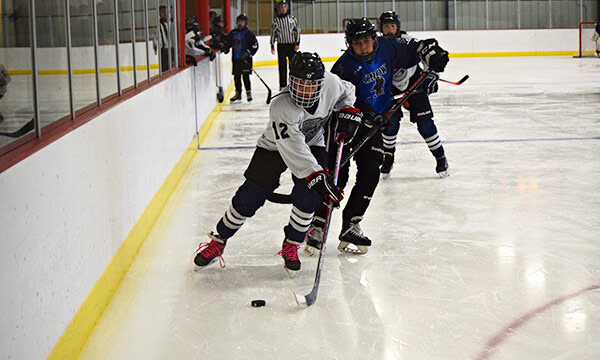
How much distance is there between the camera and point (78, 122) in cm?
243

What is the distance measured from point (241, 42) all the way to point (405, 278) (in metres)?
7.73

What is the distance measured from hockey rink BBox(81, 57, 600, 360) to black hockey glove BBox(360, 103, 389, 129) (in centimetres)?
55

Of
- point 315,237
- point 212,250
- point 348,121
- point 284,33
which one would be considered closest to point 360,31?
point 348,121

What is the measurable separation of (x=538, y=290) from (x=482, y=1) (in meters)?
17.9

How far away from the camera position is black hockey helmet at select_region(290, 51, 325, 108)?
2682 mm

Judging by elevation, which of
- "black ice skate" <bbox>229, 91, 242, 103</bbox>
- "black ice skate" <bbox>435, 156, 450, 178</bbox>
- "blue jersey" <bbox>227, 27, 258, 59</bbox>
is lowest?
"black ice skate" <bbox>435, 156, 450, 178</bbox>

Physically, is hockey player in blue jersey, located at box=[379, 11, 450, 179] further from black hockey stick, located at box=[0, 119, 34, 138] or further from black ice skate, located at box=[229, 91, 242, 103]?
black ice skate, located at box=[229, 91, 242, 103]

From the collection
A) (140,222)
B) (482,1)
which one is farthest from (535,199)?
(482,1)

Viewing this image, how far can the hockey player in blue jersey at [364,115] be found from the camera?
327 centimetres

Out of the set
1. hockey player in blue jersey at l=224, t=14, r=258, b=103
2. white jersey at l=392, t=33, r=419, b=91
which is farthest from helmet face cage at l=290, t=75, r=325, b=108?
hockey player in blue jersey at l=224, t=14, r=258, b=103

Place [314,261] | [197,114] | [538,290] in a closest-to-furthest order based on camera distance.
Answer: [538,290]
[314,261]
[197,114]

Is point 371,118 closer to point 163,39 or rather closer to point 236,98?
point 163,39

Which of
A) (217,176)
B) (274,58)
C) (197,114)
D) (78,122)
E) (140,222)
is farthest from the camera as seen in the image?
(274,58)

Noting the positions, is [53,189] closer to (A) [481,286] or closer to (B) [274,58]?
(A) [481,286]
